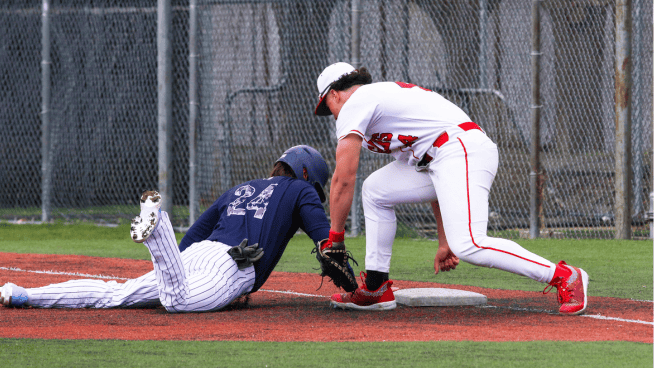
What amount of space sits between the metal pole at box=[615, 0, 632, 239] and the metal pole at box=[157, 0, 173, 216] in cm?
476

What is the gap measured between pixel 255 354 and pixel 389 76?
6415 millimetres

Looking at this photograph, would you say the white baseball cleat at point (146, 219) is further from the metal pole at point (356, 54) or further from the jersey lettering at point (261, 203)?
the metal pole at point (356, 54)

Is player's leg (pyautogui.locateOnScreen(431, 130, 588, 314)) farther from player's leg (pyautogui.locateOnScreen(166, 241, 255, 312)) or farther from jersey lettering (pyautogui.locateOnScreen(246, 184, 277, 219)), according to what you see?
player's leg (pyautogui.locateOnScreen(166, 241, 255, 312))

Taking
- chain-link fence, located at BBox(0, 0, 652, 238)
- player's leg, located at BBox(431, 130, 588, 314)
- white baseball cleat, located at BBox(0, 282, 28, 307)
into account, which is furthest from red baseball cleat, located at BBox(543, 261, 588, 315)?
chain-link fence, located at BBox(0, 0, 652, 238)

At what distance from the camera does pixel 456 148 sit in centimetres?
437

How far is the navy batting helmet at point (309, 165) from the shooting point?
5.02 metres

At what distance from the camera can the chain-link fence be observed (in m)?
9.12

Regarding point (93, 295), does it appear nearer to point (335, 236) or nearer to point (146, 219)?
point (146, 219)

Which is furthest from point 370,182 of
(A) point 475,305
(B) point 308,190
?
(A) point 475,305

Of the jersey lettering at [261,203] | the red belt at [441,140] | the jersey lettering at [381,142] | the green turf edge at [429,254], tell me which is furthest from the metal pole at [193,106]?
the red belt at [441,140]

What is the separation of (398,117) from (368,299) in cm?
100

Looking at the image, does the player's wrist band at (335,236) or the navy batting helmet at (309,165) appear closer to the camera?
the player's wrist band at (335,236)

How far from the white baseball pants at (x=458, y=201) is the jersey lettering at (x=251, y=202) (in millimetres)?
559

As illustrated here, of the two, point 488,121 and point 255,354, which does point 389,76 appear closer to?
point 488,121
